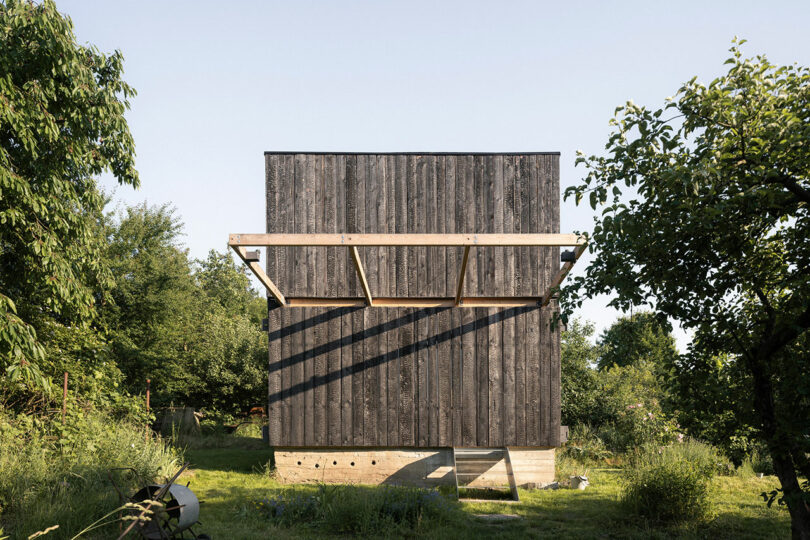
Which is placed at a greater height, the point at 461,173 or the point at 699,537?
the point at 461,173

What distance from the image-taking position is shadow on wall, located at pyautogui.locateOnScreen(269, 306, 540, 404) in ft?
31.8

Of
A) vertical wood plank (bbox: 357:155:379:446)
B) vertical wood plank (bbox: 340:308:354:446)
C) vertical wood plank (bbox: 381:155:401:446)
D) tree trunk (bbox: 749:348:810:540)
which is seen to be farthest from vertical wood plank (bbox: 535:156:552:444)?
tree trunk (bbox: 749:348:810:540)

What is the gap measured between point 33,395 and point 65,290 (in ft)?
7.49

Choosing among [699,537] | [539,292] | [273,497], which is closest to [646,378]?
[539,292]

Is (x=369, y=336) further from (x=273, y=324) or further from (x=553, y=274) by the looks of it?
(x=553, y=274)

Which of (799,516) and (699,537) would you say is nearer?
(799,516)

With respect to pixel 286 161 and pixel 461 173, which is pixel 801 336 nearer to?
pixel 461 173

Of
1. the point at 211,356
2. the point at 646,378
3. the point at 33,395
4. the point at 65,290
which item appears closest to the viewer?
the point at 65,290

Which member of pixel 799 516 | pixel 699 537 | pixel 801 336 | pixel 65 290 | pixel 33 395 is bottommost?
pixel 699 537

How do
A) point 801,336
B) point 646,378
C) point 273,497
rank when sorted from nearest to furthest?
point 801,336 → point 273,497 → point 646,378

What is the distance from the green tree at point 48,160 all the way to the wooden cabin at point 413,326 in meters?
2.76

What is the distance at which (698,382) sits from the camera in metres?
5.18

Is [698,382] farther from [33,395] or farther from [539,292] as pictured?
[33,395]

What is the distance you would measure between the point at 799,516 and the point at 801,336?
159 cm
